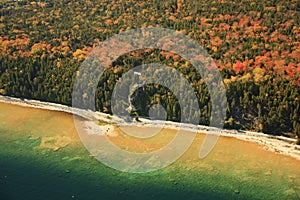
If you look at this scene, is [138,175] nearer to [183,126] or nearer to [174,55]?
[183,126]

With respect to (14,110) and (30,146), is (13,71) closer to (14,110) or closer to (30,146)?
(14,110)

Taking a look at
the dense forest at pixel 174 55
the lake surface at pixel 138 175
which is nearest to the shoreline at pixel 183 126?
the dense forest at pixel 174 55

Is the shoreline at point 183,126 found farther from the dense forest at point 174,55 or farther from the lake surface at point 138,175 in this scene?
the lake surface at point 138,175

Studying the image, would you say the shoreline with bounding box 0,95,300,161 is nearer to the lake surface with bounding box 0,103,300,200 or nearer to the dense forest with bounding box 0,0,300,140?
the dense forest with bounding box 0,0,300,140

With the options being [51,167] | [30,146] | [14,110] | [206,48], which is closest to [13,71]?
[14,110]

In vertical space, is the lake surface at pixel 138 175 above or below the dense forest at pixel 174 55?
below

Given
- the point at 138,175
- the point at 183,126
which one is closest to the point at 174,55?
the point at 183,126
